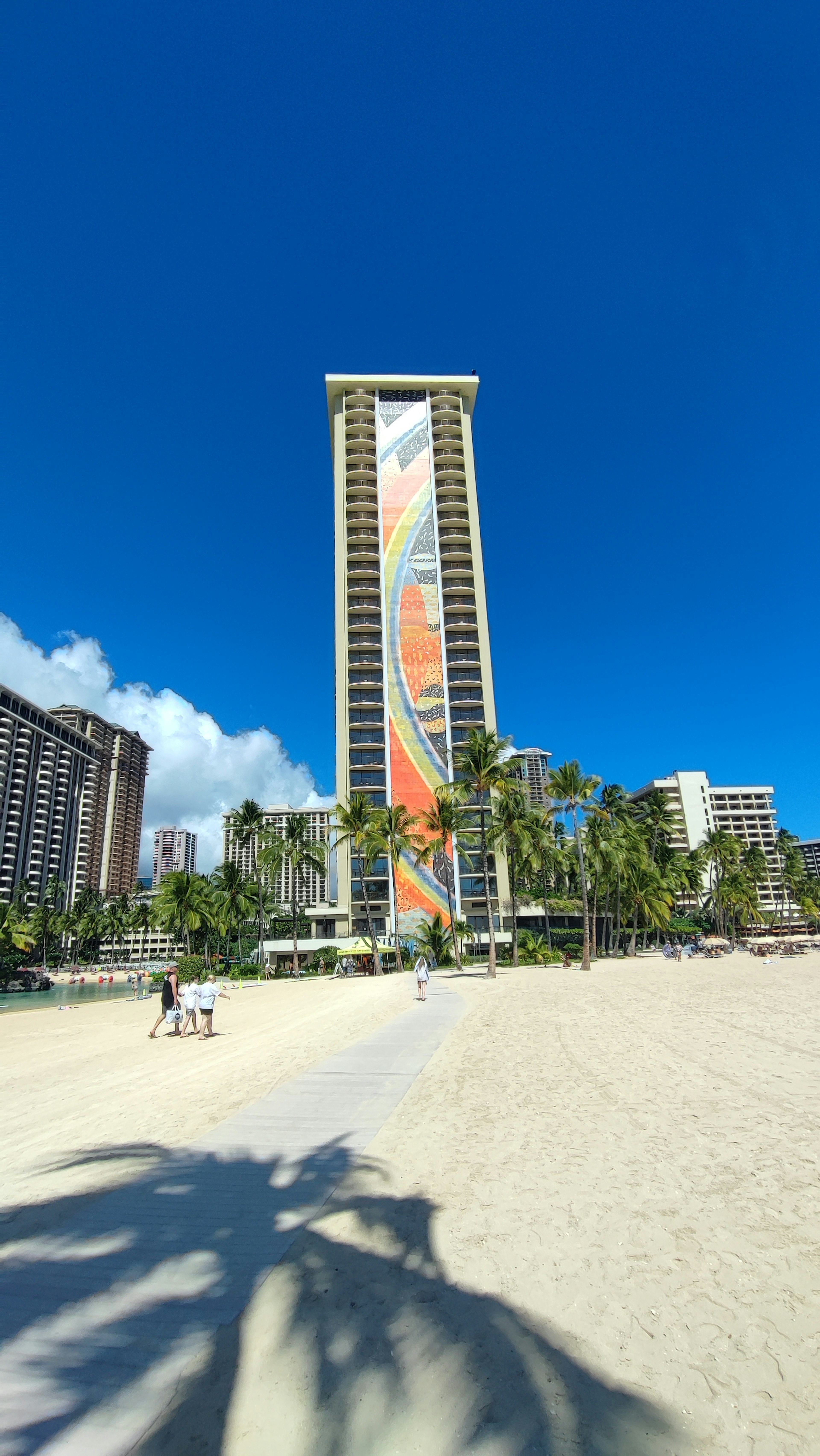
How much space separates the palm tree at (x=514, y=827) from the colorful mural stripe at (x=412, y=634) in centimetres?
1381

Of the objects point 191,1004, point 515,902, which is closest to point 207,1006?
point 191,1004

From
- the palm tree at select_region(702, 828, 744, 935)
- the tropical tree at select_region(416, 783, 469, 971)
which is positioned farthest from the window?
the palm tree at select_region(702, 828, 744, 935)

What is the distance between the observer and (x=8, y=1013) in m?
33.1

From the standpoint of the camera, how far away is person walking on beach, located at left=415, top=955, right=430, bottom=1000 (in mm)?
23094

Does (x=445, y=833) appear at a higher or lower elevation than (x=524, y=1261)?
higher

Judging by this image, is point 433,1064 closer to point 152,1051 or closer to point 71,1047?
point 152,1051

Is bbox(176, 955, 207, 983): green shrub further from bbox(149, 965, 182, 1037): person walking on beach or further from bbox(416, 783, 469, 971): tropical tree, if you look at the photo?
bbox(149, 965, 182, 1037): person walking on beach

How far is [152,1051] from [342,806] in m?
37.1

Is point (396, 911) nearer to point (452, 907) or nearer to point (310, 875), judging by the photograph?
point (452, 907)

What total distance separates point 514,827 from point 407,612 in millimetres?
33282

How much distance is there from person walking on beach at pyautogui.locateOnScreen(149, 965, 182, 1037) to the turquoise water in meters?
21.4

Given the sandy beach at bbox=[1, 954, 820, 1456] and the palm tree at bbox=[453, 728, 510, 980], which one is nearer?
the sandy beach at bbox=[1, 954, 820, 1456]

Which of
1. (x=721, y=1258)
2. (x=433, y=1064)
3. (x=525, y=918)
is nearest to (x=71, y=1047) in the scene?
(x=433, y=1064)

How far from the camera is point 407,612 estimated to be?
6619 centimetres
